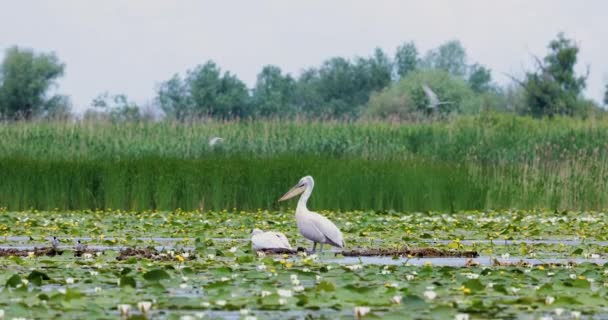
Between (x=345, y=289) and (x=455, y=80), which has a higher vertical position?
(x=455, y=80)

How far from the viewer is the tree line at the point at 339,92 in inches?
2101

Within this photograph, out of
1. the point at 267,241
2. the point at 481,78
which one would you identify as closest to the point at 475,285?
the point at 267,241

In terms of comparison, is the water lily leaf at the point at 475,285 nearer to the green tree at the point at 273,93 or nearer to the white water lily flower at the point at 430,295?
the white water lily flower at the point at 430,295

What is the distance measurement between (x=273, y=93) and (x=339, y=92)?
30.7 feet

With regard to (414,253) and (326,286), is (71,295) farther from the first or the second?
(414,253)

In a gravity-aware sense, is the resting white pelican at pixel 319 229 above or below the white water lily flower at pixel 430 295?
above

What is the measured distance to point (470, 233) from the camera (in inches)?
595

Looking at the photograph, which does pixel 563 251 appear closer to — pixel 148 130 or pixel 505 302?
pixel 505 302

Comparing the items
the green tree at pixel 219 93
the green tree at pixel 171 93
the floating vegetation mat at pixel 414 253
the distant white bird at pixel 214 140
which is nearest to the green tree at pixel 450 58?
the green tree at pixel 171 93

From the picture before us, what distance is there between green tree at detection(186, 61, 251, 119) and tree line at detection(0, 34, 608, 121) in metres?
0.05

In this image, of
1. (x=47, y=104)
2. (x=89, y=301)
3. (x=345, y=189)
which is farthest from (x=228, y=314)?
(x=47, y=104)

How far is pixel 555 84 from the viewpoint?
5291 cm

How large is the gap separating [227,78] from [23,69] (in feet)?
34.4

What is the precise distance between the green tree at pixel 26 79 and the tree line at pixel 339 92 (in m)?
→ 0.05
